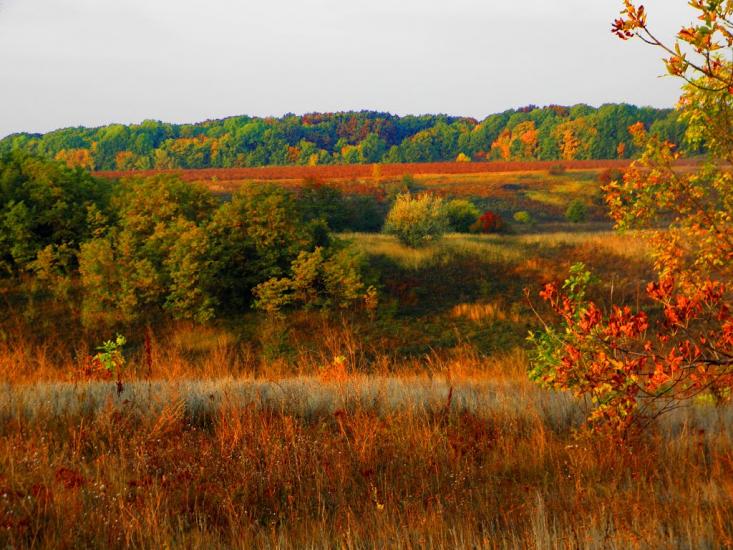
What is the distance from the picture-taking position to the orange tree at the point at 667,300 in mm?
4027

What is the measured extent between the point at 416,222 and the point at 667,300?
30.9 meters

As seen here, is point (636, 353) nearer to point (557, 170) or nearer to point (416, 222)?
point (416, 222)

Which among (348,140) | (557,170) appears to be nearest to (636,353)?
(557,170)

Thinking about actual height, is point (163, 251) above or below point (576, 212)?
below

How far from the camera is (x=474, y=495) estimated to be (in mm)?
4207

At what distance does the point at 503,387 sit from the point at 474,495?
3.38 meters

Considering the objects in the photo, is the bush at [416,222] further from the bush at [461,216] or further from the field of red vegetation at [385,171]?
the field of red vegetation at [385,171]

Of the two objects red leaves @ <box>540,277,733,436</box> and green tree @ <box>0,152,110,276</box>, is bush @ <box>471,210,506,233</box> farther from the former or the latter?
red leaves @ <box>540,277,733,436</box>

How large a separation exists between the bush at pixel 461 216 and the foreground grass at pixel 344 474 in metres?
37.8

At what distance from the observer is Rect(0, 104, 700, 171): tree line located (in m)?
100

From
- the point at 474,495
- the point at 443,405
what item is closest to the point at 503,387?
the point at 443,405

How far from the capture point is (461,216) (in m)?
44.3

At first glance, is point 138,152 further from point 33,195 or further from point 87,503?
point 87,503

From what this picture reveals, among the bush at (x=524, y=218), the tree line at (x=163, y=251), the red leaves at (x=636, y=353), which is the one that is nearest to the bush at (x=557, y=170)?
the bush at (x=524, y=218)
